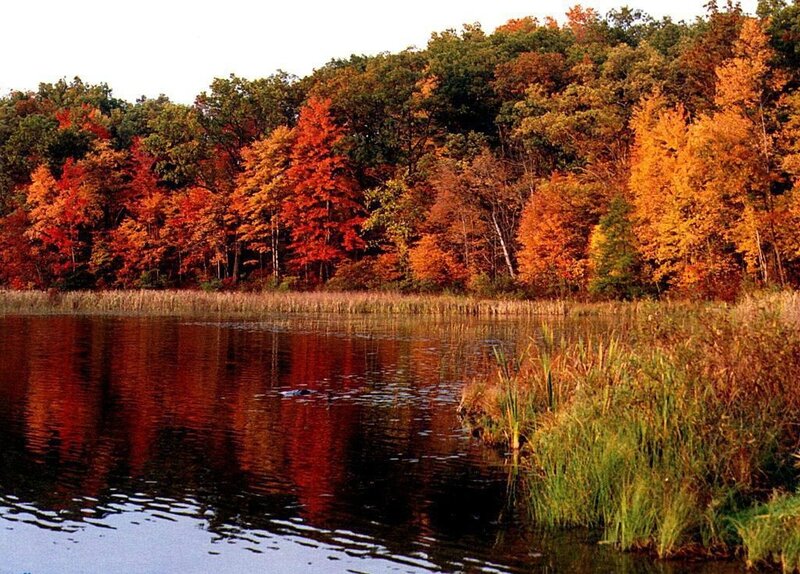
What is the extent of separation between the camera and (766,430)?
9445 millimetres

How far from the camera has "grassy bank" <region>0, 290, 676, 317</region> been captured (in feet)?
138

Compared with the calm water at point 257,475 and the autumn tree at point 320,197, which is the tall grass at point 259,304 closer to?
the autumn tree at point 320,197

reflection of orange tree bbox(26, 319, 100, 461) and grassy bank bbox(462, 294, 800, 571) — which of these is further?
reflection of orange tree bbox(26, 319, 100, 461)

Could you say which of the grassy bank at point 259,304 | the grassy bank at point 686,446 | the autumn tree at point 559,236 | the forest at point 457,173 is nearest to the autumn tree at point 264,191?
the forest at point 457,173

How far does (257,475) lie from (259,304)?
33459mm

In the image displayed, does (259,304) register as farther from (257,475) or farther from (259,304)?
(257,475)

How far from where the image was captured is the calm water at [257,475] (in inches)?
340

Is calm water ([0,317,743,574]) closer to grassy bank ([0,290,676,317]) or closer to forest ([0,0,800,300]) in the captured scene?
grassy bank ([0,290,676,317])

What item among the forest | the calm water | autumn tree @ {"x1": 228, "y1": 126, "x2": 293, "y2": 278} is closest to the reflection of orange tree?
the calm water

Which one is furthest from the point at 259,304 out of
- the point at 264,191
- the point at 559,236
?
the point at 264,191

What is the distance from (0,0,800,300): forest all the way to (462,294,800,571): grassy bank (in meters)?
28.3

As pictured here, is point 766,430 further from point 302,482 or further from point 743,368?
point 302,482

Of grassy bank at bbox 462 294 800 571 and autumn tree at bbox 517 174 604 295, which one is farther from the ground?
autumn tree at bbox 517 174 604 295

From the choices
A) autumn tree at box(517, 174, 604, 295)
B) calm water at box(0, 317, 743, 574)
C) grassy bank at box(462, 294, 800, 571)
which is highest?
autumn tree at box(517, 174, 604, 295)
